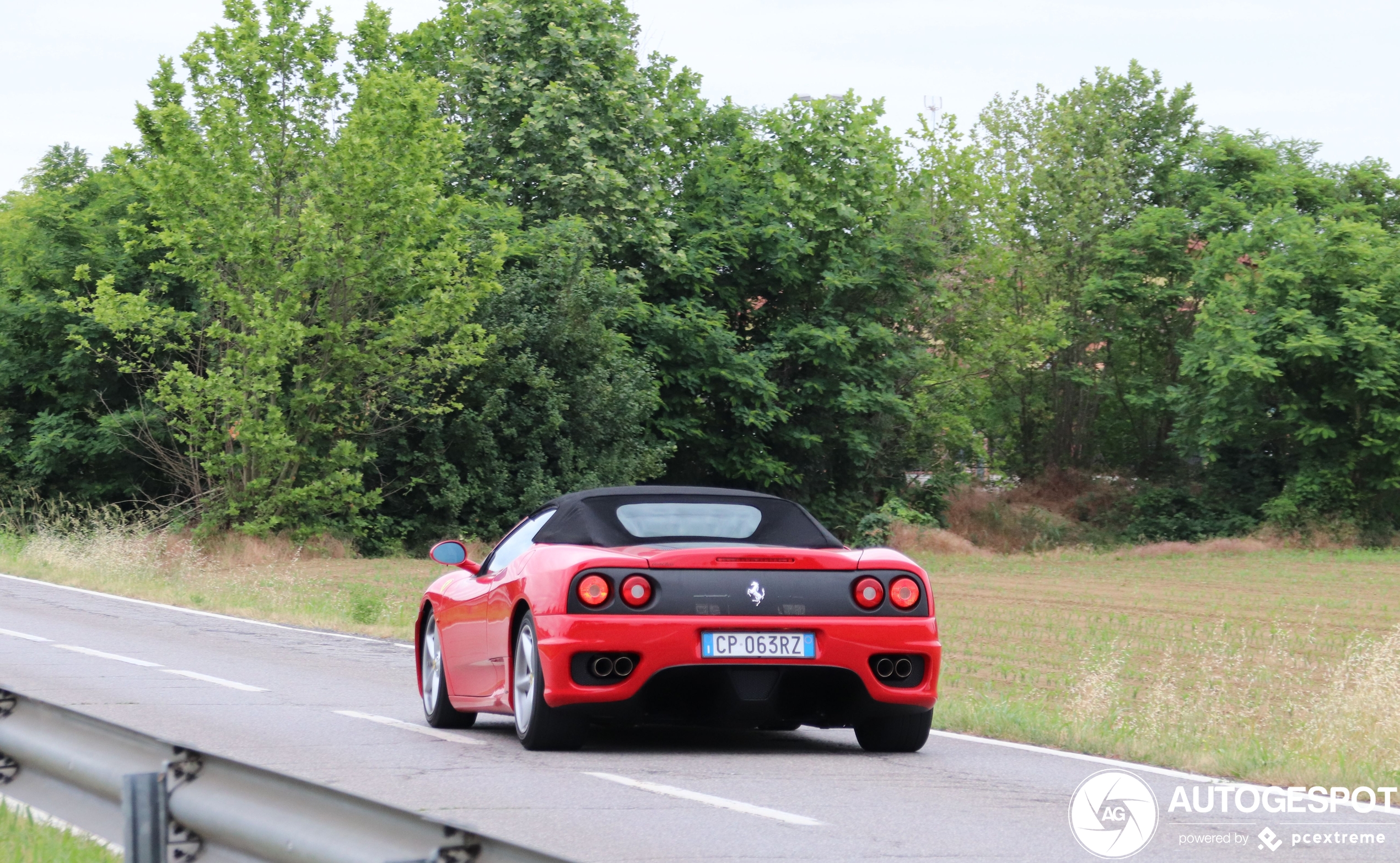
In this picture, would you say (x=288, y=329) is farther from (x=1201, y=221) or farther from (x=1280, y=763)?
(x=1201, y=221)

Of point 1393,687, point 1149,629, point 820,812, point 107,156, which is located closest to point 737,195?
point 107,156

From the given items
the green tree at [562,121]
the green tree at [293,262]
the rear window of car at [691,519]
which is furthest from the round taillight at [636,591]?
the green tree at [562,121]

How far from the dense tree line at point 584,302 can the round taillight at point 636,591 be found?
27.7 metres

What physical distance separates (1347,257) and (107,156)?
115ft

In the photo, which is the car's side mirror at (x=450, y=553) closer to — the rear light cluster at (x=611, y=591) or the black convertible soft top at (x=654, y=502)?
the black convertible soft top at (x=654, y=502)

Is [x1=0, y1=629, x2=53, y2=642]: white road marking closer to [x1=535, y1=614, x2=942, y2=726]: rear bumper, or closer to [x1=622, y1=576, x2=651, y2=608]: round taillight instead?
[x1=535, y1=614, x2=942, y2=726]: rear bumper

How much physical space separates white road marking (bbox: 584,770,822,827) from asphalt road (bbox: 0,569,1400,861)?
16 mm

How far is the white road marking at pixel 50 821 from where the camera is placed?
18.1 ft

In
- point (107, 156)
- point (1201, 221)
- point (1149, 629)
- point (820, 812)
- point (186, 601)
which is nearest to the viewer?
point (820, 812)

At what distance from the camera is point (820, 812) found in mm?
7039

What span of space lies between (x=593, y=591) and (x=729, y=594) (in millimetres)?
650

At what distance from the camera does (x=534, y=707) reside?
8.64m

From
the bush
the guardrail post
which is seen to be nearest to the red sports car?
the guardrail post

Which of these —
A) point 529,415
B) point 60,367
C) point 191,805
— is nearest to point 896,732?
point 191,805
